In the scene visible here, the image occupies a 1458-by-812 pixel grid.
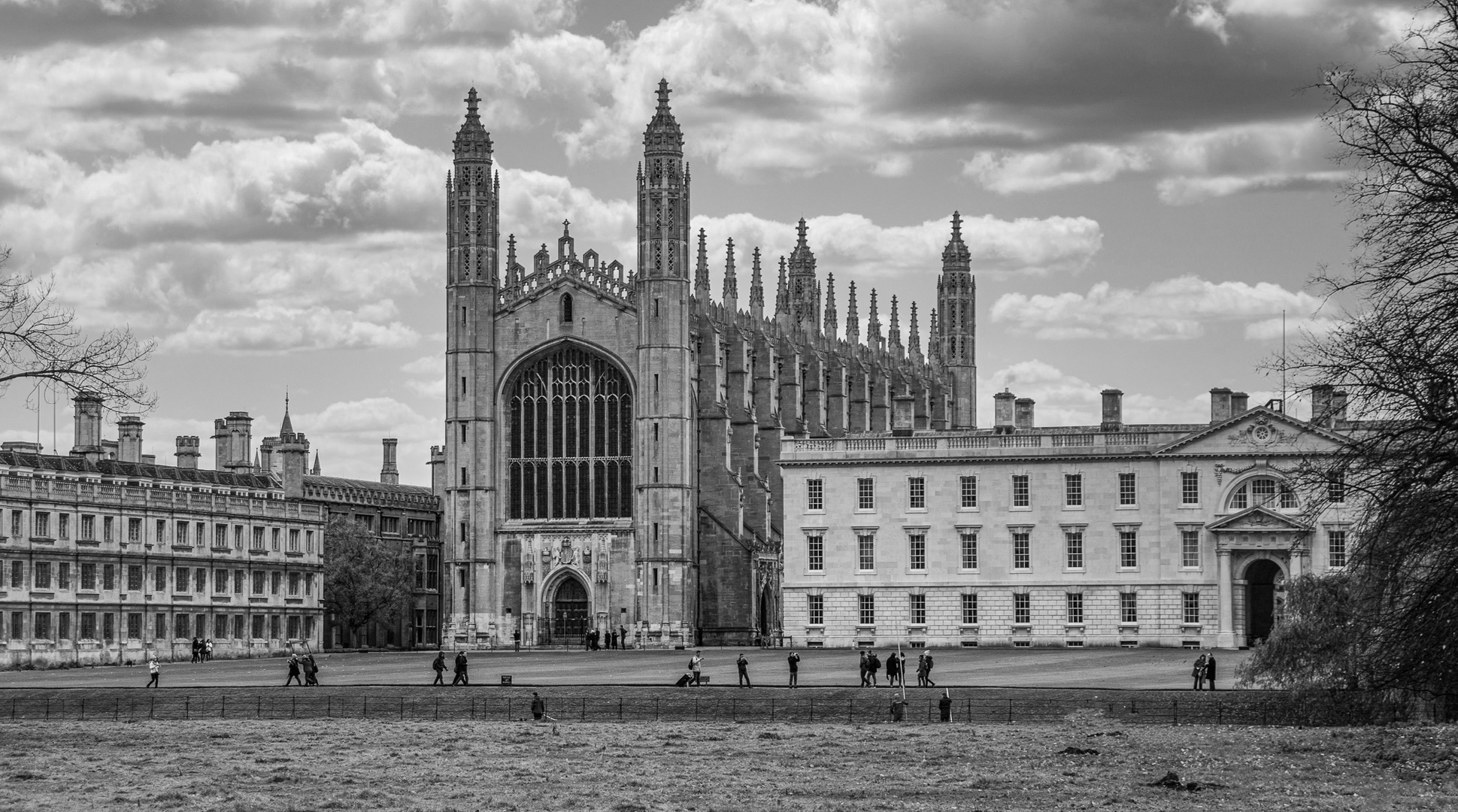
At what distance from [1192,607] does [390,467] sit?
253 ft

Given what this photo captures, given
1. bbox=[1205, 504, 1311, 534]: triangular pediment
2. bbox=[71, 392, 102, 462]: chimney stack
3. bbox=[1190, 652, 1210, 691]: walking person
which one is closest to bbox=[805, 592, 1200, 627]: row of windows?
bbox=[1205, 504, 1311, 534]: triangular pediment

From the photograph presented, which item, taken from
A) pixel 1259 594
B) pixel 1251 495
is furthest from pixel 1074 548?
pixel 1259 594

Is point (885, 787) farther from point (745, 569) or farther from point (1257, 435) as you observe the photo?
point (745, 569)

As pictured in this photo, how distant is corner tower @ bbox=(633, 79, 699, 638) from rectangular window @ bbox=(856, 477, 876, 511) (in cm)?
1262

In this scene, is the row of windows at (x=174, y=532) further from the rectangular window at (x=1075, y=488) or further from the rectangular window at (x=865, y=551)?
the rectangular window at (x=1075, y=488)

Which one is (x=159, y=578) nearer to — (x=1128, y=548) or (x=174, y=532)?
(x=174, y=532)

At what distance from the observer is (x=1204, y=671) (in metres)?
64.2

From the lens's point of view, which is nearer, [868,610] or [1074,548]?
[1074,548]

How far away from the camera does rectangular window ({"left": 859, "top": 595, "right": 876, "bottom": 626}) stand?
99.4 meters

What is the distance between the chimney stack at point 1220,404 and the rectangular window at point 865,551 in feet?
49.5

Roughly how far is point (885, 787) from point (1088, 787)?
3644mm

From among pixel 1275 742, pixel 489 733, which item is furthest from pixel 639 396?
pixel 1275 742

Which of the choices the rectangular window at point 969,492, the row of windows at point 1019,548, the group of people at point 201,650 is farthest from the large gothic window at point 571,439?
the rectangular window at point 969,492

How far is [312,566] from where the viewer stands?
114312mm
